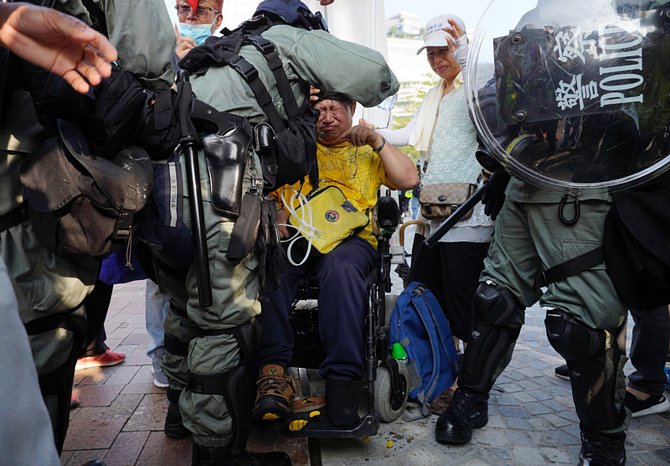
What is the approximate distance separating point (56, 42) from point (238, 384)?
1.24 metres

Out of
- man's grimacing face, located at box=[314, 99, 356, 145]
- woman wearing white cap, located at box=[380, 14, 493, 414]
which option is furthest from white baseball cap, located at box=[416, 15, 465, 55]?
man's grimacing face, located at box=[314, 99, 356, 145]

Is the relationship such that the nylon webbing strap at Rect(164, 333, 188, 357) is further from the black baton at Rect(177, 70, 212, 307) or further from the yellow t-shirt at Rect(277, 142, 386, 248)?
the yellow t-shirt at Rect(277, 142, 386, 248)

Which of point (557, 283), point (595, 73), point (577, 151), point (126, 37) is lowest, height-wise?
point (557, 283)

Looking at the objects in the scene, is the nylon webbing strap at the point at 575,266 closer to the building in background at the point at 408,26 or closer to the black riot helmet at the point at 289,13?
the black riot helmet at the point at 289,13

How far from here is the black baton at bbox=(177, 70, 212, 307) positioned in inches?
69.1

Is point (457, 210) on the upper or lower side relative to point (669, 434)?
upper

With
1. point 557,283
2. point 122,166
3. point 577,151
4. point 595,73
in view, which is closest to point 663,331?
point 557,283

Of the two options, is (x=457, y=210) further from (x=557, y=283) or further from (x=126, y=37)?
(x=126, y=37)

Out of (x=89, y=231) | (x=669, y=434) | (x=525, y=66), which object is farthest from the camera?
(x=669, y=434)

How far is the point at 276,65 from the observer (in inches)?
80.4

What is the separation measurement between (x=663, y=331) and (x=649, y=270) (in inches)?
44.5

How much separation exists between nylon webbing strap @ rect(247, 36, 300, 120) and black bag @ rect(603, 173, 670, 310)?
4.20ft

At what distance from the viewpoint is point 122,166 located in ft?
5.23

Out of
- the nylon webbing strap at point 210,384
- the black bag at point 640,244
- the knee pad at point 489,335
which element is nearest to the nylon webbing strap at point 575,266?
the black bag at point 640,244
